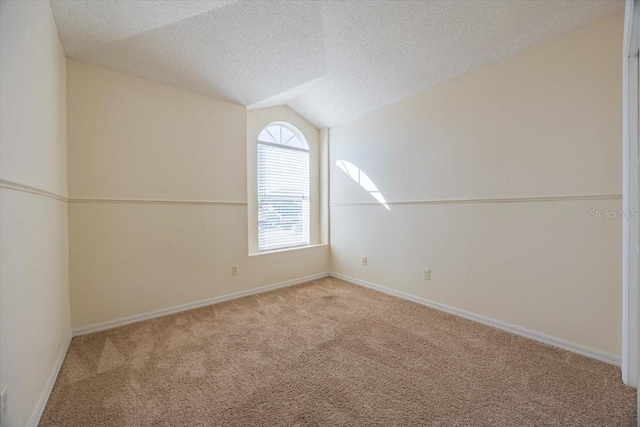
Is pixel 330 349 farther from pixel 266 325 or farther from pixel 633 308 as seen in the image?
pixel 633 308

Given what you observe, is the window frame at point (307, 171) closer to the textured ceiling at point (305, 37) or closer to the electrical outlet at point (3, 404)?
the textured ceiling at point (305, 37)

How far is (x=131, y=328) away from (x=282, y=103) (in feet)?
10.4

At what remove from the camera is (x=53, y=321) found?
5.76 ft

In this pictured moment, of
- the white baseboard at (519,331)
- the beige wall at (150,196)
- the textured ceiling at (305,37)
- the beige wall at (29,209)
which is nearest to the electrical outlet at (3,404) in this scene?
the beige wall at (29,209)

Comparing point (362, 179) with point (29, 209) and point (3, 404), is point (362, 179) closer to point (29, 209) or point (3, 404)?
point (29, 209)

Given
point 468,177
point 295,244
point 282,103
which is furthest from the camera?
point 295,244

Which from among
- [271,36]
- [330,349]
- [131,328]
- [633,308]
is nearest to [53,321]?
[131,328]

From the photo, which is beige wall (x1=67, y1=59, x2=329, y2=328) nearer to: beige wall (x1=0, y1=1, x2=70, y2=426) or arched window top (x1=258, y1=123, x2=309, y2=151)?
beige wall (x1=0, y1=1, x2=70, y2=426)

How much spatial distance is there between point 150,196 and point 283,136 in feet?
6.60

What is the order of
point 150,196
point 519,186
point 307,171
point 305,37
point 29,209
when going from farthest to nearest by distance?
point 307,171 → point 150,196 → point 305,37 → point 519,186 → point 29,209

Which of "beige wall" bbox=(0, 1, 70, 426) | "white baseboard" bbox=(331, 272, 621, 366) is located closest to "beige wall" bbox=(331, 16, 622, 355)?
"white baseboard" bbox=(331, 272, 621, 366)

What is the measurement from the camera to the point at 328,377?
171 cm

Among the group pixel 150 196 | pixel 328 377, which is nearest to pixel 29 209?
pixel 150 196

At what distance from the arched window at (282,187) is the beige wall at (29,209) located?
6.95 ft
